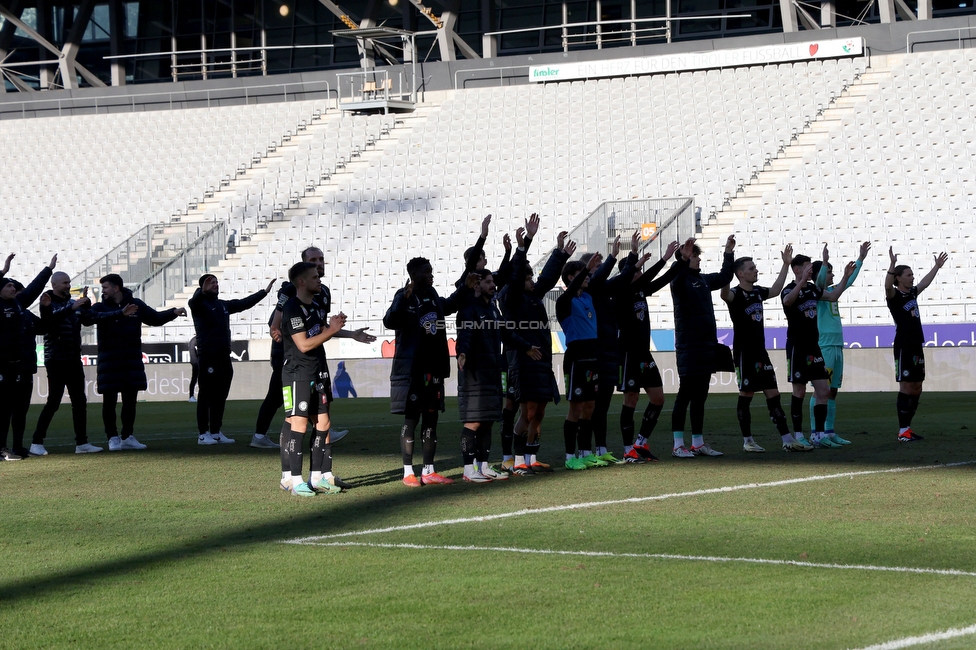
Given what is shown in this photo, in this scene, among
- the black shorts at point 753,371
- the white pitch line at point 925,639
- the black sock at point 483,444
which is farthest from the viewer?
the black shorts at point 753,371

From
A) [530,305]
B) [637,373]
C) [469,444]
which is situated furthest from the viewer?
[637,373]

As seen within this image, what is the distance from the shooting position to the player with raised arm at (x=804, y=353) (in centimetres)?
1200

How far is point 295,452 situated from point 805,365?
538 centimetres

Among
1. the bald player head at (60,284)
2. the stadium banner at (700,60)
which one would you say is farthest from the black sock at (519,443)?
the stadium banner at (700,60)

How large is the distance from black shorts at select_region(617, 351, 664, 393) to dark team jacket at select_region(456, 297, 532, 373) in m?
1.88

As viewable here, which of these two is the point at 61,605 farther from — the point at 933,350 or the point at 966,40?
the point at 966,40

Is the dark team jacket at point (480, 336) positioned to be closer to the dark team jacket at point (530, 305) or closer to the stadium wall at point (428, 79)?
the dark team jacket at point (530, 305)

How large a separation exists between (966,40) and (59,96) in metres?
30.2

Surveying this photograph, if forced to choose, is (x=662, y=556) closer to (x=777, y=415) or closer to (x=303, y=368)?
(x=303, y=368)

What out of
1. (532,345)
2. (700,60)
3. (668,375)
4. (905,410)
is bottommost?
(668,375)

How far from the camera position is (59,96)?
43062mm

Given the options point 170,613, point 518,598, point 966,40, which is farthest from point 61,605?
point 966,40

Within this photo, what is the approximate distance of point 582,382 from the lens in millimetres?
10344

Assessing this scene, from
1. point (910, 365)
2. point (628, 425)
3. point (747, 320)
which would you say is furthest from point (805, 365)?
point (628, 425)
